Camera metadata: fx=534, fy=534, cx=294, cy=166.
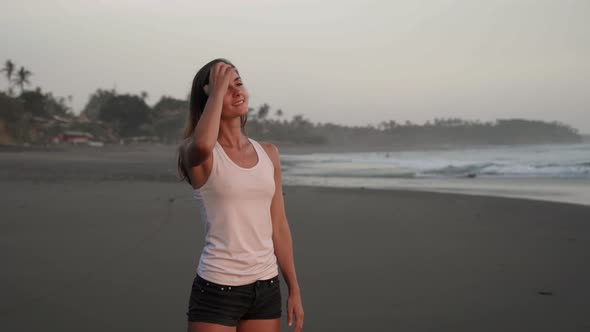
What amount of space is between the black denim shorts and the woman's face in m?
0.62

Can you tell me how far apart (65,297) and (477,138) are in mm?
136389

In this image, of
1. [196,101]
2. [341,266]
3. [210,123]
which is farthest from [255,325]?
[341,266]

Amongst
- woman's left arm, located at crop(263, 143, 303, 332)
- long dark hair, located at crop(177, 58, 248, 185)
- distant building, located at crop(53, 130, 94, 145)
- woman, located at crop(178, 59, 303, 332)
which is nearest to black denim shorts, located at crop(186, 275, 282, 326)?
woman, located at crop(178, 59, 303, 332)

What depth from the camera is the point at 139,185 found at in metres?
12.6

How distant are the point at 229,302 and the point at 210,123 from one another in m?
0.63

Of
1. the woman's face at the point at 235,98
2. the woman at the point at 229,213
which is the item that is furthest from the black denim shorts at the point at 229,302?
the woman's face at the point at 235,98

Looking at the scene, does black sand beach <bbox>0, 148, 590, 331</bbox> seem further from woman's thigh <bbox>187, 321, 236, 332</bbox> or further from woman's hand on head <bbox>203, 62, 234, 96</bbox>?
woman's hand on head <bbox>203, 62, 234, 96</bbox>

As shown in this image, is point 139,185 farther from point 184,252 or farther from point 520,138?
point 520,138

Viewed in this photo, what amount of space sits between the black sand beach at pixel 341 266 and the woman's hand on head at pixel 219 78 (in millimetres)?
2134

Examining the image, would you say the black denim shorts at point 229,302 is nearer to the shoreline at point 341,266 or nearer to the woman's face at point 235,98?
the woman's face at point 235,98

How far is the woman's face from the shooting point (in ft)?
6.35

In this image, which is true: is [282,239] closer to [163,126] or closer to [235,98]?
[235,98]

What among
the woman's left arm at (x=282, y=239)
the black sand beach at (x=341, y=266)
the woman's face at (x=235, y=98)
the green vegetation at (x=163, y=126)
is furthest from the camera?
the green vegetation at (x=163, y=126)

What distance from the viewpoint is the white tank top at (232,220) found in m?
1.86
